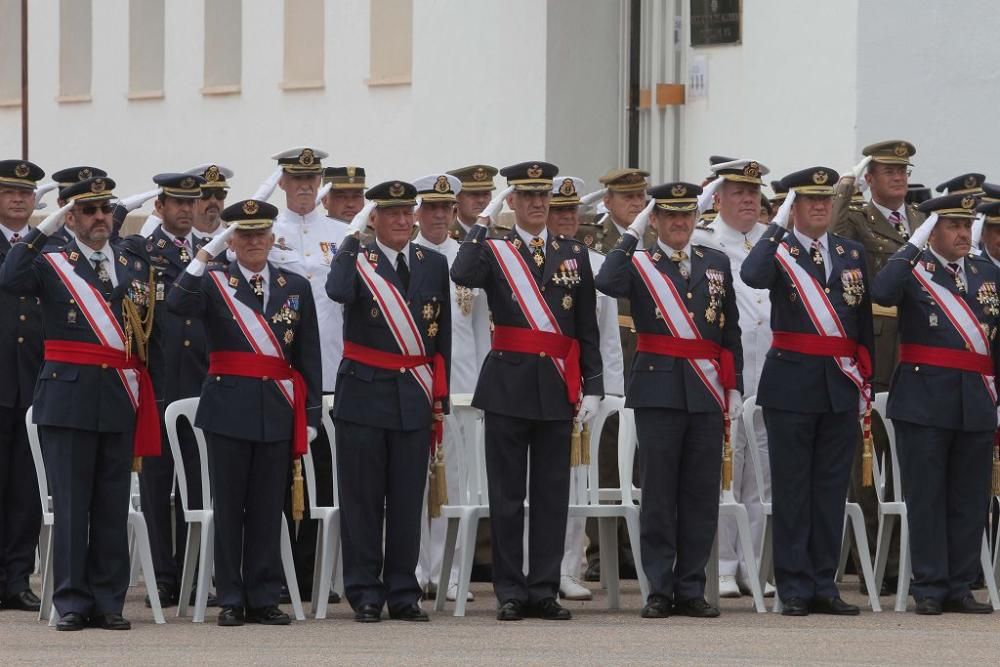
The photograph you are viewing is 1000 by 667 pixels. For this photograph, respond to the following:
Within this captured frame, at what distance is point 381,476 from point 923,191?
420 cm

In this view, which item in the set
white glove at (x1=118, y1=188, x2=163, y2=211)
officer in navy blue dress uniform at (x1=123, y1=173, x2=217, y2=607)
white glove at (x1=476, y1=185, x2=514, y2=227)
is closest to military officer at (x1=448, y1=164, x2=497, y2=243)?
white glove at (x1=476, y1=185, x2=514, y2=227)

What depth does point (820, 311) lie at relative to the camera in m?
12.6

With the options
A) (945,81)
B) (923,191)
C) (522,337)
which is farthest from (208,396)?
(945,81)

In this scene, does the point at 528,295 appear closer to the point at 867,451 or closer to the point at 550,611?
the point at 550,611

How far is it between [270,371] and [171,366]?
1.32 metres

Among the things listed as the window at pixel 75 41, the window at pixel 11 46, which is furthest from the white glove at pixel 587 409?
the window at pixel 11 46

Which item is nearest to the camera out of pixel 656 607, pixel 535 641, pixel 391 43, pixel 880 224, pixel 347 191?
pixel 535 641

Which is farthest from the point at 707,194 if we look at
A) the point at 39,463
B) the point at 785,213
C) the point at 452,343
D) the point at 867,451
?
the point at 39,463

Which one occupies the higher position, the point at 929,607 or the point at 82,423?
the point at 82,423

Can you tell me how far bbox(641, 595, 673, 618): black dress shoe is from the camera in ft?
40.3

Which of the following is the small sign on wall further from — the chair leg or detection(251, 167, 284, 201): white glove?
the chair leg

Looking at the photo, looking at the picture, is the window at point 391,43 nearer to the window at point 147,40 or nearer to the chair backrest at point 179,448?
the window at point 147,40

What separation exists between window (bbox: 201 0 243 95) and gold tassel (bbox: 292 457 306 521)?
47.8 feet

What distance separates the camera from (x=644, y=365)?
40.9ft
